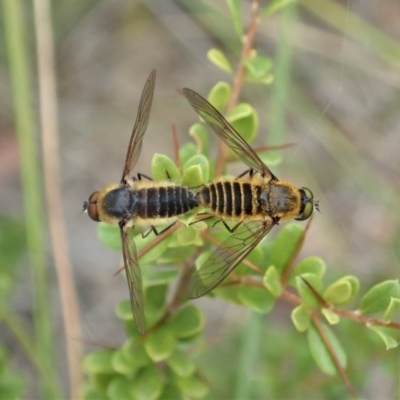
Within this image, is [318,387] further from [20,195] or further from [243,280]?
[20,195]

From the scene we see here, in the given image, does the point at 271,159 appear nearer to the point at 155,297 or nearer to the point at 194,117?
the point at 155,297

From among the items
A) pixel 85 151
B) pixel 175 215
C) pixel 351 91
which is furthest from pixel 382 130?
pixel 175 215

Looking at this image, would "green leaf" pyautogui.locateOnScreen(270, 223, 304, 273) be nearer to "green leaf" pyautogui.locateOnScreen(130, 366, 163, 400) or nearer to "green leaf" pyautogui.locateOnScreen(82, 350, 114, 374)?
"green leaf" pyautogui.locateOnScreen(130, 366, 163, 400)

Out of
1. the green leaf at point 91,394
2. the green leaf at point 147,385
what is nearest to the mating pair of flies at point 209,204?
the green leaf at point 147,385

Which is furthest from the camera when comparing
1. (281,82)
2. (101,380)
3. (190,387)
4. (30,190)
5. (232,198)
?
(281,82)

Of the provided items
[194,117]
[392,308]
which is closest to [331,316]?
[392,308]

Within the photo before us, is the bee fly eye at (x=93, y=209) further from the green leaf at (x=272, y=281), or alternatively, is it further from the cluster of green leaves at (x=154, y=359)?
the green leaf at (x=272, y=281)
